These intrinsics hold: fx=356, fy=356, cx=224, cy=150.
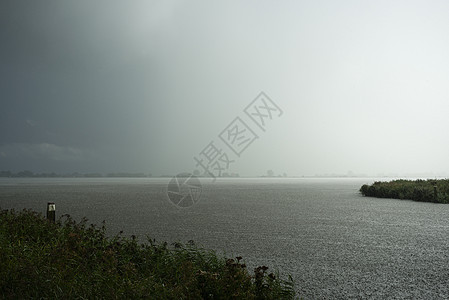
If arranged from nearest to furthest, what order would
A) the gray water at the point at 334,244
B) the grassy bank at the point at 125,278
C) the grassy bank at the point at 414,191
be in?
1. the grassy bank at the point at 125,278
2. the gray water at the point at 334,244
3. the grassy bank at the point at 414,191

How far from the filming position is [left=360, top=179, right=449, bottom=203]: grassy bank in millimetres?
21547

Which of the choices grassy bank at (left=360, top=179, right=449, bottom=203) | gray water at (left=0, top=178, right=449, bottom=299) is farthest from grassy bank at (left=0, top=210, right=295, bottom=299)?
grassy bank at (left=360, top=179, right=449, bottom=203)

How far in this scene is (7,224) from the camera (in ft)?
29.4

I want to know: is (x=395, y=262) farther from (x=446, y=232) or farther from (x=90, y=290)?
(x=90, y=290)

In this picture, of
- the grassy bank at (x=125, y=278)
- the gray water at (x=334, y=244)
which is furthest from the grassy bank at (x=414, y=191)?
the grassy bank at (x=125, y=278)

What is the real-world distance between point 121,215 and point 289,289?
11034mm

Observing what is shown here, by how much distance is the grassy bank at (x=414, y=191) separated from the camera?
70.7ft

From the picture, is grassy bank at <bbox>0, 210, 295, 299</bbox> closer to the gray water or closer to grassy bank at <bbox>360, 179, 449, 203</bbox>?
the gray water

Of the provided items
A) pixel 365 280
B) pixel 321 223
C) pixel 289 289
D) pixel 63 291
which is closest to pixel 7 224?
pixel 63 291

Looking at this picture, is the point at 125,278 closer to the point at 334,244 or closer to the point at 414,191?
the point at 334,244

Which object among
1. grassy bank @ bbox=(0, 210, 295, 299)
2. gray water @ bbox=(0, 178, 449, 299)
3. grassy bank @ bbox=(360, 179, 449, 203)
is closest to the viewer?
grassy bank @ bbox=(0, 210, 295, 299)

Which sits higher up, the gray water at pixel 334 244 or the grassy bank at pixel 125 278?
the grassy bank at pixel 125 278

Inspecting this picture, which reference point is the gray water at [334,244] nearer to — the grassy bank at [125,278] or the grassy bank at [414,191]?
the grassy bank at [125,278]

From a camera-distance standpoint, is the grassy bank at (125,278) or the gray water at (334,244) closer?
the grassy bank at (125,278)
